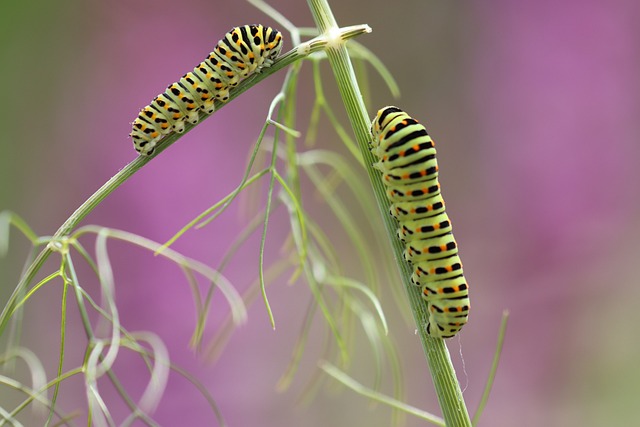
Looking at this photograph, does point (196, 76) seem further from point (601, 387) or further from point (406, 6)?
point (406, 6)

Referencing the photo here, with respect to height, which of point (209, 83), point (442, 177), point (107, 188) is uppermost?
point (442, 177)

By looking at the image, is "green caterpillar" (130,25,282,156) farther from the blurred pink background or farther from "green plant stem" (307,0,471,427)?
the blurred pink background

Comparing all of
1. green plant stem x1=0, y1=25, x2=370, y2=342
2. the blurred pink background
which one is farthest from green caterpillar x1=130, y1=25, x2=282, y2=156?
the blurred pink background

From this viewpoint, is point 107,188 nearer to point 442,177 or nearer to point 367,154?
point 367,154

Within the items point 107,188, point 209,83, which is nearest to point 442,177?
point 209,83

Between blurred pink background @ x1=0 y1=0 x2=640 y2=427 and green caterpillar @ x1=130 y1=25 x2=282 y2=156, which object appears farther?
blurred pink background @ x1=0 y1=0 x2=640 y2=427

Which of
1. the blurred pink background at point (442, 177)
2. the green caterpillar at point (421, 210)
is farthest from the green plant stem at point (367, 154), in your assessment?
the blurred pink background at point (442, 177)

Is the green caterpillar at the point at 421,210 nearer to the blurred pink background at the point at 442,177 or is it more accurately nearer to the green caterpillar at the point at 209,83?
the green caterpillar at the point at 209,83
